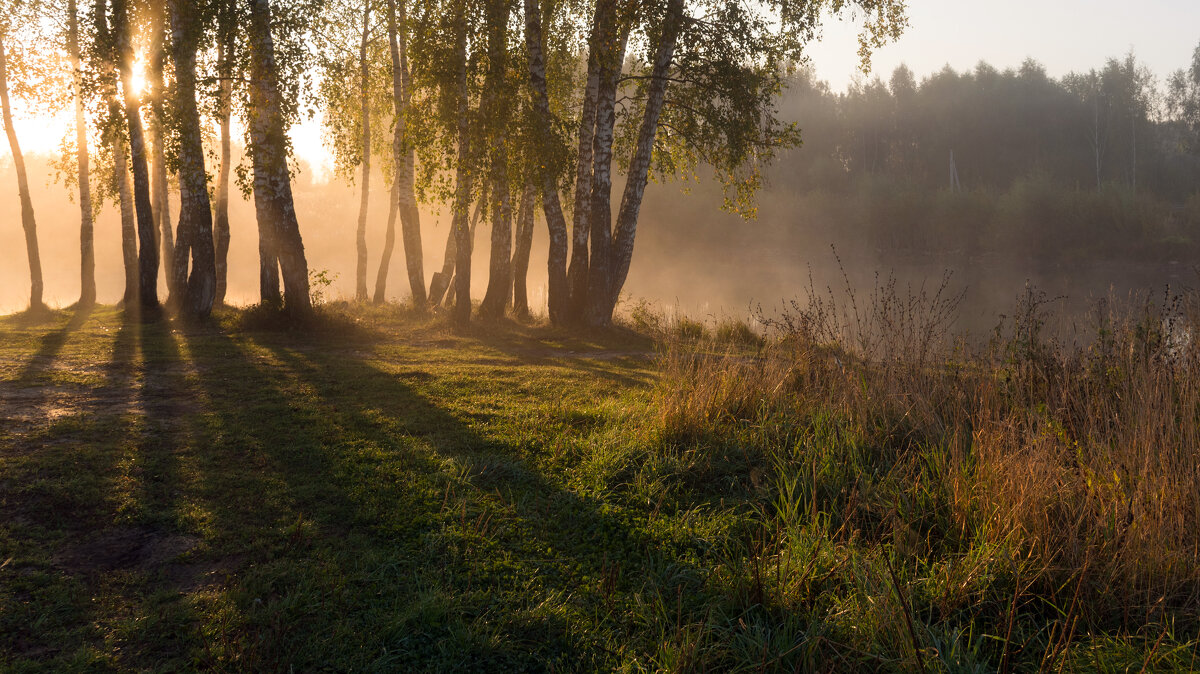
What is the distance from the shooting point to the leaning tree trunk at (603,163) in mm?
12703

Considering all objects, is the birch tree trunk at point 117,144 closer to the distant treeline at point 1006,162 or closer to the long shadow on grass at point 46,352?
the long shadow on grass at point 46,352

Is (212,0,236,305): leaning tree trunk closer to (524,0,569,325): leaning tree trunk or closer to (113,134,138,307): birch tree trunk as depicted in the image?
(113,134,138,307): birch tree trunk

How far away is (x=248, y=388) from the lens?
7629 millimetres

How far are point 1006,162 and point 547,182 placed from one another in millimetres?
64799

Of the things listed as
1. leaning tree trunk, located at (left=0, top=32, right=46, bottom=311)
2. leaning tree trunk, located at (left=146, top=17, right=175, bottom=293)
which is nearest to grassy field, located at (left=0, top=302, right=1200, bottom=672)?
leaning tree trunk, located at (left=146, top=17, right=175, bottom=293)

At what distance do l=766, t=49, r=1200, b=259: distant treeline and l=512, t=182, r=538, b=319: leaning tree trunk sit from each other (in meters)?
35.2

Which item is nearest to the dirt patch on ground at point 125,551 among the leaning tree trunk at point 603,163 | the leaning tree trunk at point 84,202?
the leaning tree trunk at point 603,163

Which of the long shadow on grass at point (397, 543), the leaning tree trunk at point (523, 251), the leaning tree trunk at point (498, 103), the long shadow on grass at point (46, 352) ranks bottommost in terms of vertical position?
the long shadow on grass at point (397, 543)

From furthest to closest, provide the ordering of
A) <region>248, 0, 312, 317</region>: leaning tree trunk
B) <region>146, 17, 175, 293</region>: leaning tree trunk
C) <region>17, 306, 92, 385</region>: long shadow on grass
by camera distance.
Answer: <region>146, 17, 175, 293</region>: leaning tree trunk < <region>248, 0, 312, 317</region>: leaning tree trunk < <region>17, 306, 92, 385</region>: long shadow on grass

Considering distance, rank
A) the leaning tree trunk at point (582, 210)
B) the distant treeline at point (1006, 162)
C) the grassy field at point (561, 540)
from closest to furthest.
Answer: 1. the grassy field at point (561, 540)
2. the leaning tree trunk at point (582, 210)
3. the distant treeline at point (1006, 162)

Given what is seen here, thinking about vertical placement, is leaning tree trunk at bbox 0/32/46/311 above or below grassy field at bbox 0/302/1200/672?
above

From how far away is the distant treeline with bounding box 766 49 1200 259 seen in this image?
146 feet

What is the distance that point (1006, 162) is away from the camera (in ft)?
211

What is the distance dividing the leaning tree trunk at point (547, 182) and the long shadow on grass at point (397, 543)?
24.6ft
